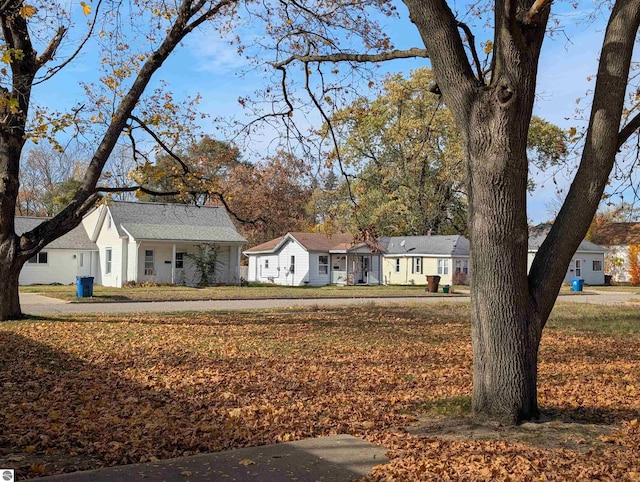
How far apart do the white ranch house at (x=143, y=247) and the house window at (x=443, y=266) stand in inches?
609

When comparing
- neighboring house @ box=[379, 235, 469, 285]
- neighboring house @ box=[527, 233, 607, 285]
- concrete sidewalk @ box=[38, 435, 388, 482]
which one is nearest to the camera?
concrete sidewalk @ box=[38, 435, 388, 482]

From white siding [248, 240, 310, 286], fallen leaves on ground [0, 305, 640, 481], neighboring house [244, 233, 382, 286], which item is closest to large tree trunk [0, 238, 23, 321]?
fallen leaves on ground [0, 305, 640, 481]

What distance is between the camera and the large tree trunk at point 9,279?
50.8 ft

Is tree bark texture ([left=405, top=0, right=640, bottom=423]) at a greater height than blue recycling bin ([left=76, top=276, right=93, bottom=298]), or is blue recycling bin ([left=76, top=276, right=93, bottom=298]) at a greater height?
tree bark texture ([left=405, top=0, right=640, bottom=423])

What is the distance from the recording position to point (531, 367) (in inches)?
247

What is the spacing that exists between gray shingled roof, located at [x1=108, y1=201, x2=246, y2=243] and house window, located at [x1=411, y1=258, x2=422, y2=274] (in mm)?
15078

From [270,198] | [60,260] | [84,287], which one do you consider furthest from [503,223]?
[270,198]

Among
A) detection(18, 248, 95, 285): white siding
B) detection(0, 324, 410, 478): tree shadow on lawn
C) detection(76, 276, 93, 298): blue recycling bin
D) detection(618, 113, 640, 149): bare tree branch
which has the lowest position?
detection(0, 324, 410, 478): tree shadow on lawn

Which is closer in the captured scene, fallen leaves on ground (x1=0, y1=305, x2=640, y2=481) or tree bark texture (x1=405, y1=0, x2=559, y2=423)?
fallen leaves on ground (x1=0, y1=305, x2=640, y2=481)

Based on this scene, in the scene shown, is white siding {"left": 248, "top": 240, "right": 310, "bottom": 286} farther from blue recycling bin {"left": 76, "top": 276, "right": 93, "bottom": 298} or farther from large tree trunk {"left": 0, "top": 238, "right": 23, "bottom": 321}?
large tree trunk {"left": 0, "top": 238, "right": 23, "bottom": 321}

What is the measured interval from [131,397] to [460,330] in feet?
32.9

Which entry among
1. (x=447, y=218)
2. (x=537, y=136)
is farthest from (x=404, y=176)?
(x=537, y=136)

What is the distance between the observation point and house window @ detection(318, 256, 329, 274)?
43.5 meters

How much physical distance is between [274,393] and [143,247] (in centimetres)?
2935
